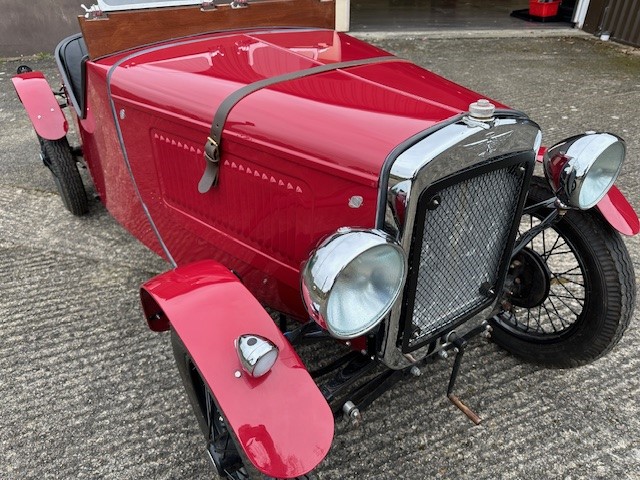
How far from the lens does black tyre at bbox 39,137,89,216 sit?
2865mm

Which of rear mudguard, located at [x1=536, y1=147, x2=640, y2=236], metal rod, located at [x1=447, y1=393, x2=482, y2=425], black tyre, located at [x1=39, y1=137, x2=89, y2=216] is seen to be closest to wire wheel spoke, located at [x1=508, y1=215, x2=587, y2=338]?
rear mudguard, located at [x1=536, y1=147, x2=640, y2=236]

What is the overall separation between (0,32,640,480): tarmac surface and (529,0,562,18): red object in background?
258 inches

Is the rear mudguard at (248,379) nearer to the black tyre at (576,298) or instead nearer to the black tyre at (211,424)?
the black tyre at (211,424)

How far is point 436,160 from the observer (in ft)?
4.10

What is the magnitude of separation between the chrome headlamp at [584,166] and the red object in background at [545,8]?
7541 millimetres

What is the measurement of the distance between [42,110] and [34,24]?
14.8ft

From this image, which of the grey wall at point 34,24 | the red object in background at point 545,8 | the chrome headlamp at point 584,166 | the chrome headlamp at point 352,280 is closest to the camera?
the chrome headlamp at point 352,280

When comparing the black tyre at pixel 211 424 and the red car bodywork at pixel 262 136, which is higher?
the red car bodywork at pixel 262 136

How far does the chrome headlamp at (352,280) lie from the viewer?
115 centimetres

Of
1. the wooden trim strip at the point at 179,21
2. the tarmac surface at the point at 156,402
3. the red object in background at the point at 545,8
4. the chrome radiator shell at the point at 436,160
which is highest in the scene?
the wooden trim strip at the point at 179,21

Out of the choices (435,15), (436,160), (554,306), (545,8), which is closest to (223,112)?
(436,160)

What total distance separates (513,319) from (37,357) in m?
1.98

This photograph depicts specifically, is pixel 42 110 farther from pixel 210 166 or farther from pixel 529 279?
pixel 529 279

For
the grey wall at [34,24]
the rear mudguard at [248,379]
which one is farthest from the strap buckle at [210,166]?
the grey wall at [34,24]
